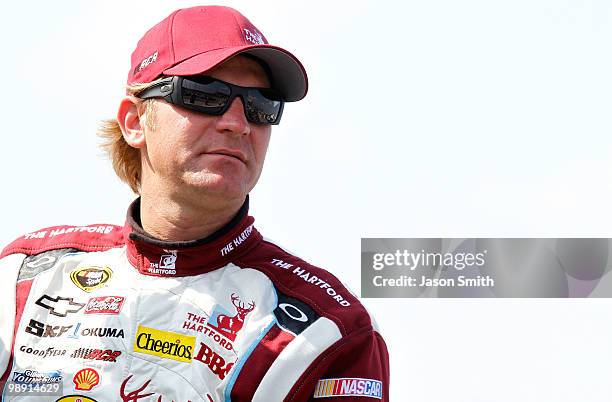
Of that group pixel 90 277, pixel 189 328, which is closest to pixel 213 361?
pixel 189 328

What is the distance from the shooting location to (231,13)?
13.8 ft

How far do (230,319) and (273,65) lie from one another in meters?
1.06

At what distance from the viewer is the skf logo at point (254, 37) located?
4.09 meters

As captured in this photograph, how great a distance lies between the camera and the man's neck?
398 cm

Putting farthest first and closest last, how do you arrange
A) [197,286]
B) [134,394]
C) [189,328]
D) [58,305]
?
[58,305] → [197,286] → [189,328] → [134,394]

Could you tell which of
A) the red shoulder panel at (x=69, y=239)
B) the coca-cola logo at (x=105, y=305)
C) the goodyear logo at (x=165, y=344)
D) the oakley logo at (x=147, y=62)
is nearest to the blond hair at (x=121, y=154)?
the red shoulder panel at (x=69, y=239)

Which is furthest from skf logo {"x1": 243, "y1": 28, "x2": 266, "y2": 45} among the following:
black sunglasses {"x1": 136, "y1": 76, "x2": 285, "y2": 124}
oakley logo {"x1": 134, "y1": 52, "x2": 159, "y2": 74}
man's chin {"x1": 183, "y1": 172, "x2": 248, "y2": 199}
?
man's chin {"x1": 183, "y1": 172, "x2": 248, "y2": 199}

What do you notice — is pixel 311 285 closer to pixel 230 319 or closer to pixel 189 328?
pixel 230 319

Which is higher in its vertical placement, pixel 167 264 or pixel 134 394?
pixel 167 264

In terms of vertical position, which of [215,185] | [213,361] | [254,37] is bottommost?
[213,361]

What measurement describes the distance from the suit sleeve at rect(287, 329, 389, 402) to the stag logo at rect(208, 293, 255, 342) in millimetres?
344

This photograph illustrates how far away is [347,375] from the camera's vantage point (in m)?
3.79

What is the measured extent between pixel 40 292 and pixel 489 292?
38.2 feet

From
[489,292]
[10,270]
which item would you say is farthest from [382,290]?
[10,270]
